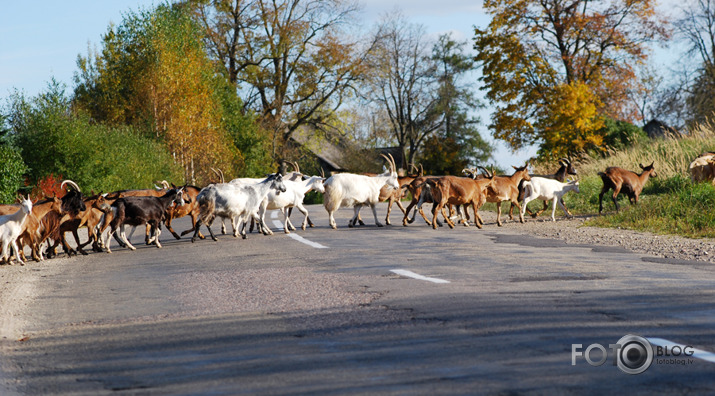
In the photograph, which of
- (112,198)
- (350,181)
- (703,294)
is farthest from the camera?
(350,181)

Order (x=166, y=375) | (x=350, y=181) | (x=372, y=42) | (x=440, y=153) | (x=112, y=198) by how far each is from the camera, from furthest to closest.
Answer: (x=440, y=153), (x=372, y=42), (x=350, y=181), (x=112, y=198), (x=166, y=375)

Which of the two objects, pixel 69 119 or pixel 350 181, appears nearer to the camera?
pixel 350 181

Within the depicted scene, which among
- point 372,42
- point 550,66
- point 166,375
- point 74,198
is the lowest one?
point 166,375

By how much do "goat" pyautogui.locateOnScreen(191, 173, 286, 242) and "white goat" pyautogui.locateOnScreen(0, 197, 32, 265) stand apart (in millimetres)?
4260

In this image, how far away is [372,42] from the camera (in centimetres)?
6631

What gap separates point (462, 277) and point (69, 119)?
30.8 metres

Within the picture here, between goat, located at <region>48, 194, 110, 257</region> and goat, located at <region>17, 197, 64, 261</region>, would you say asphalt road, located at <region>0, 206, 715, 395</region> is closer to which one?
goat, located at <region>17, 197, 64, 261</region>

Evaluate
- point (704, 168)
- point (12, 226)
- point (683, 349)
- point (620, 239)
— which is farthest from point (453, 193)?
point (683, 349)

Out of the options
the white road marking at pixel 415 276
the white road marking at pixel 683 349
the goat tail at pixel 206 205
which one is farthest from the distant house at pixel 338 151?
the white road marking at pixel 683 349

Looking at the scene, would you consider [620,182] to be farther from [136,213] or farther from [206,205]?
[136,213]

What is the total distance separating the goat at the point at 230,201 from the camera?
746 inches

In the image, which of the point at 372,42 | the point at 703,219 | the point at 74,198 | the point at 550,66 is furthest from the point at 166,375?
the point at 372,42

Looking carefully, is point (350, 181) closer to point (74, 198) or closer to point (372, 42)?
point (74, 198)

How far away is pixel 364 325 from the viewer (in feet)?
24.1
